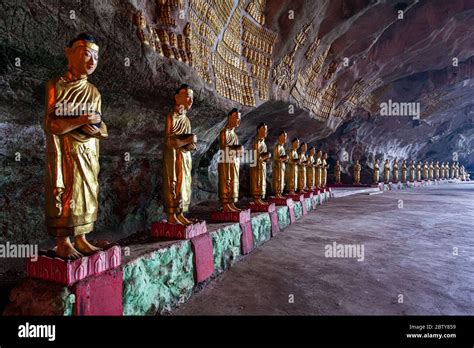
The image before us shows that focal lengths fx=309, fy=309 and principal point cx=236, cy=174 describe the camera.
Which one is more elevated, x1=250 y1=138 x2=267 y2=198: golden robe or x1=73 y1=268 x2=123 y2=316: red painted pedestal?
x1=250 y1=138 x2=267 y2=198: golden robe

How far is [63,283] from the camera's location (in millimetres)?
1772

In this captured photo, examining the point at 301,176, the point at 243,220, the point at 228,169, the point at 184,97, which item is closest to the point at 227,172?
the point at 228,169

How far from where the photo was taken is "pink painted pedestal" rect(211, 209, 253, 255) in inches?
158

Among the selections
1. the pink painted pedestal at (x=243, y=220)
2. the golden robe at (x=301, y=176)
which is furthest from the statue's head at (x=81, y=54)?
the golden robe at (x=301, y=176)

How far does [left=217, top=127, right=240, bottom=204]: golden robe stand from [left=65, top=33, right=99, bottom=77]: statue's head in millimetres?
2341

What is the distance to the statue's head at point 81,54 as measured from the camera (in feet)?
6.29

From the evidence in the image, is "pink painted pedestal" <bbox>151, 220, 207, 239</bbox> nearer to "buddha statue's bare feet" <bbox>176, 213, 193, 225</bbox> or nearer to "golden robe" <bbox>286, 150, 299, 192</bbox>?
"buddha statue's bare feet" <bbox>176, 213, 193, 225</bbox>

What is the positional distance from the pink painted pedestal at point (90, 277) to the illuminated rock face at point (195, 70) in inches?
93.6

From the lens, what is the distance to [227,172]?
13.6ft

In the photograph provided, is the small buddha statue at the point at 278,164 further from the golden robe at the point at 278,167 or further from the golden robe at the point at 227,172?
the golden robe at the point at 227,172

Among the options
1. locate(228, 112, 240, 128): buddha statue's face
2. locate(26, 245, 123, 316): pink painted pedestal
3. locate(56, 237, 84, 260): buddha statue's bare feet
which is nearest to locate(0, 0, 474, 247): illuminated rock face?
locate(228, 112, 240, 128): buddha statue's face

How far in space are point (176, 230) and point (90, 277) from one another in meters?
1.12
